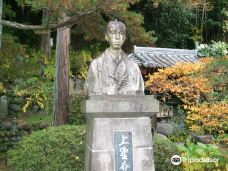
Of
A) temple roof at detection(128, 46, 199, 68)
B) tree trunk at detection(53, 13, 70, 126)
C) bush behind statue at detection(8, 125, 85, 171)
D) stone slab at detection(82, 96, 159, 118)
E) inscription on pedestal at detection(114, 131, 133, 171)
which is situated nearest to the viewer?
stone slab at detection(82, 96, 159, 118)

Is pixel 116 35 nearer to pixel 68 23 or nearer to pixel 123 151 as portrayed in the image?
pixel 123 151

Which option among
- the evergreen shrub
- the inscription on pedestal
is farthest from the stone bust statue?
the evergreen shrub

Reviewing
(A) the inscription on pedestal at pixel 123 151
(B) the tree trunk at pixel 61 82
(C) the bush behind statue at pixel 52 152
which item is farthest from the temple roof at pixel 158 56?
(A) the inscription on pedestal at pixel 123 151

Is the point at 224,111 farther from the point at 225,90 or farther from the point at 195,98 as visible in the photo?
the point at 195,98

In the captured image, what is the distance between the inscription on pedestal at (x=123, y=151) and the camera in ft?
15.7

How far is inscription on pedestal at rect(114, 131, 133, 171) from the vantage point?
4793mm

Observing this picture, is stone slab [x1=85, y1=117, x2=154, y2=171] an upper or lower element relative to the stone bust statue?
lower

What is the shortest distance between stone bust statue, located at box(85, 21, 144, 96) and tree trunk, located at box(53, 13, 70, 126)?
5562 millimetres

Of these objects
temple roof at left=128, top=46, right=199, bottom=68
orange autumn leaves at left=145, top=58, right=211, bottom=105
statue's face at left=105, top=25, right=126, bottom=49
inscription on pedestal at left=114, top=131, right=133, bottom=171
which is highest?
temple roof at left=128, top=46, right=199, bottom=68

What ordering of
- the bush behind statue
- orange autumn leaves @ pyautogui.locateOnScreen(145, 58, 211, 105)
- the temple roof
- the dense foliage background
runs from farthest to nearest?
the temple roof
orange autumn leaves @ pyautogui.locateOnScreen(145, 58, 211, 105)
the bush behind statue
the dense foliage background

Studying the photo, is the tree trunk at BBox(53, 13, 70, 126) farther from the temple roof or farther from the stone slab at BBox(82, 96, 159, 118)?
the stone slab at BBox(82, 96, 159, 118)

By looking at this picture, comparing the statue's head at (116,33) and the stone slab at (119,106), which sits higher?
the statue's head at (116,33)

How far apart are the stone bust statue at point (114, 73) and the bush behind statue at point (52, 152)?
7.81 ft

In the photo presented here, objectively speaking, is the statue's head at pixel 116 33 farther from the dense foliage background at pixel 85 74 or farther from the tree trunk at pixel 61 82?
the tree trunk at pixel 61 82
